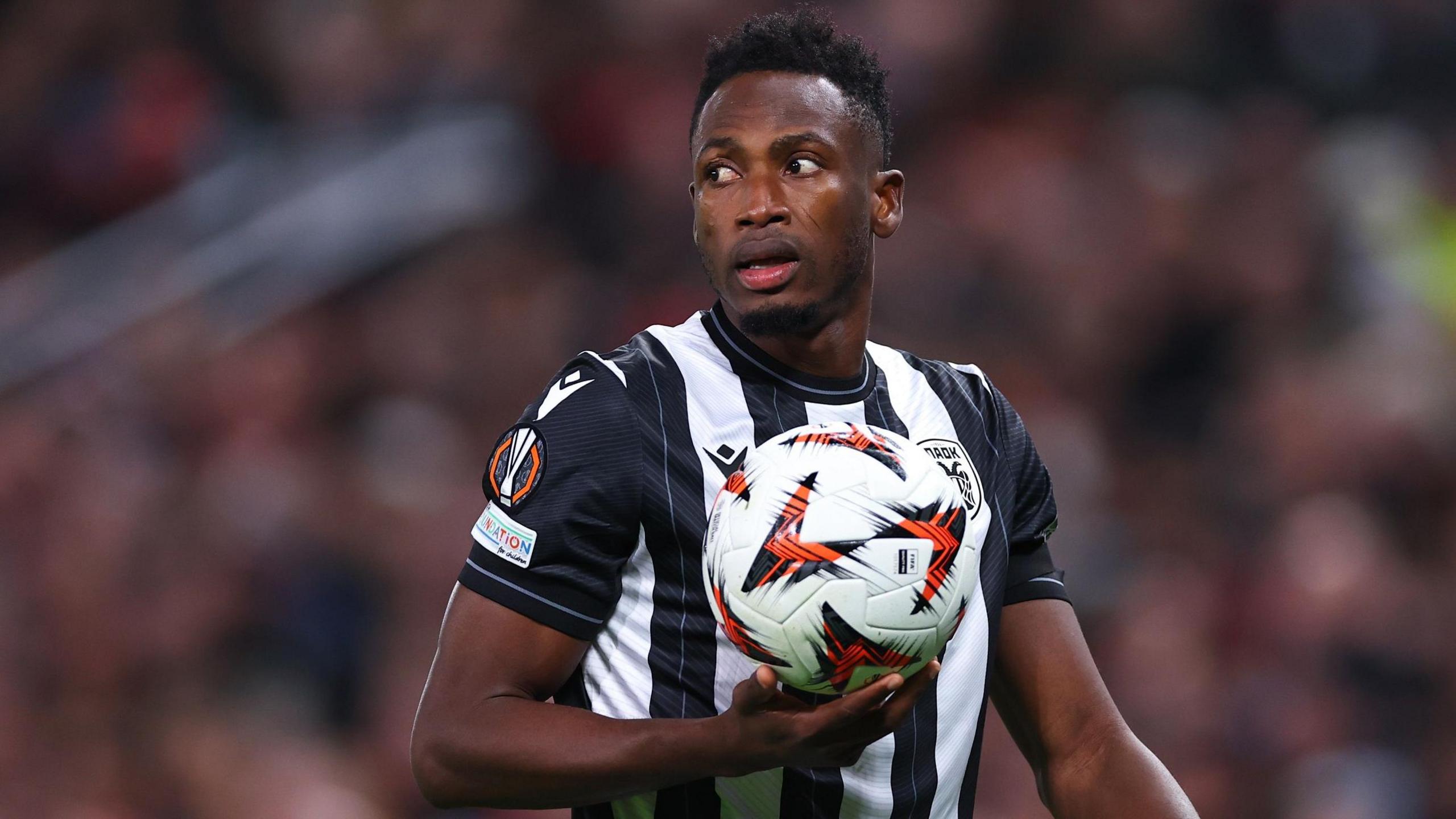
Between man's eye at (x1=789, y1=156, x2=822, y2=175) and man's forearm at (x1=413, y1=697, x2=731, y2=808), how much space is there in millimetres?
958

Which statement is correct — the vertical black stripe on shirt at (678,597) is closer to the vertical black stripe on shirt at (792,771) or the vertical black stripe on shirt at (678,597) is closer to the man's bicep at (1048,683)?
the vertical black stripe on shirt at (792,771)

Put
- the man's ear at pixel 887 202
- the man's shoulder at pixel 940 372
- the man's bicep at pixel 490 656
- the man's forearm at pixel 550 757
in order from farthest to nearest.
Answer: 1. the man's shoulder at pixel 940 372
2. the man's ear at pixel 887 202
3. the man's bicep at pixel 490 656
4. the man's forearm at pixel 550 757

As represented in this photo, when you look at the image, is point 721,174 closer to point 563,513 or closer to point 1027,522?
point 563,513

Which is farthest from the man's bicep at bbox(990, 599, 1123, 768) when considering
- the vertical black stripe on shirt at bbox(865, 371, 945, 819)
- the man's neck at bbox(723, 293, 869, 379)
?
the man's neck at bbox(723, 293, 869, 379)

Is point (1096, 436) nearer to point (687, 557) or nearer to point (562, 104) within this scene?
point (562, 104)

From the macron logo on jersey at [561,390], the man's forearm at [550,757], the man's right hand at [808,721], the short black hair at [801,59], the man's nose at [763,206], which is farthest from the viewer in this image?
the short black hair at [801,59]

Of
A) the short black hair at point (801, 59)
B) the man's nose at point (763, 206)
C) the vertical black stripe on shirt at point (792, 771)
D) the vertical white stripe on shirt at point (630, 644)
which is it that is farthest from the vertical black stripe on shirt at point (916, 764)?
the short black hair at point (801, 59)

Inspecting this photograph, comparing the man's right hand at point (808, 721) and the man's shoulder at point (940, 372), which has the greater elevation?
the man's shoulder at point (940, 372)

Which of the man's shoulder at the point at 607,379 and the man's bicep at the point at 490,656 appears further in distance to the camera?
the man's shoulder at the point at 607,379

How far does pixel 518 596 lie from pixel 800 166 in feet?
2.82

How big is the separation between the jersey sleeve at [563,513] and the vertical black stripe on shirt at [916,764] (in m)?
0.54

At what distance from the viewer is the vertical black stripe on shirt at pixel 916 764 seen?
Answer: 2.77m

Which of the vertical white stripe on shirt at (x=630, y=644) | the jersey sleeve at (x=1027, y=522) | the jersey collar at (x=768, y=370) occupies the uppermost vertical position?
the jersey collar at (x=768, y=370)

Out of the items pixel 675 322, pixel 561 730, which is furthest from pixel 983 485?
pixel 675 322
